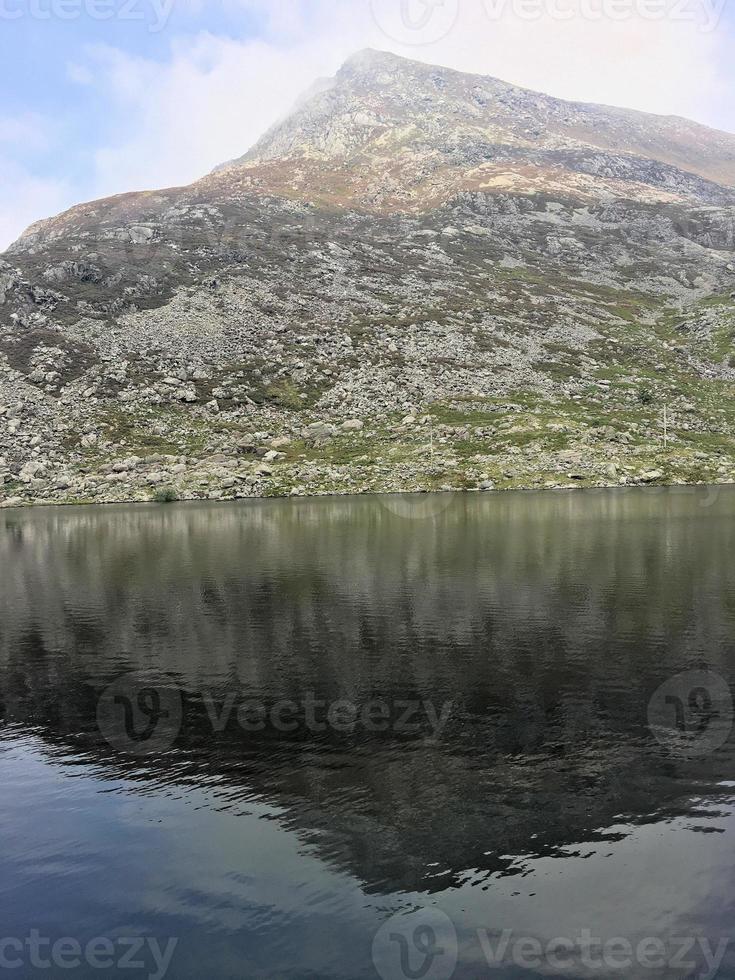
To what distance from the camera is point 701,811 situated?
16.8m

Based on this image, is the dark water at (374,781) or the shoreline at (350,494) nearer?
the dark water at (374,781)

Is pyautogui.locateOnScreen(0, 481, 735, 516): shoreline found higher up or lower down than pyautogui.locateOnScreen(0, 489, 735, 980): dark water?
higher up

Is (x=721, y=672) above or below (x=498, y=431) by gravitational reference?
below

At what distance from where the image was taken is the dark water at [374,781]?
12.9 metres

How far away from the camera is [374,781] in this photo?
19016 millimetres

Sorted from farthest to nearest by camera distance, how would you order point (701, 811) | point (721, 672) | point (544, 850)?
→ 1. point (721, 672)
2. point (701, 811)
3. point (544, 850)

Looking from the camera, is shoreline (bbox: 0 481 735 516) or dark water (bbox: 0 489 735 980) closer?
dark water (bbox: 0 489 735 980)

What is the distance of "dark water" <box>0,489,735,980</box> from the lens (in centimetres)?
1286

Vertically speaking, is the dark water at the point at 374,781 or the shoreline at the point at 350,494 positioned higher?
the shoreline at the point at 350,494

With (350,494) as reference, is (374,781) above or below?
below

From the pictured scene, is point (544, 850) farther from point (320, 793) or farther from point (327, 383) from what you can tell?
point (327, 383)

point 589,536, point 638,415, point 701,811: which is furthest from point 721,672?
point 638,415

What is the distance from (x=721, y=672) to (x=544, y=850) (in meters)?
15.7

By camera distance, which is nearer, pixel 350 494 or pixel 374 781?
pixel 374 781
